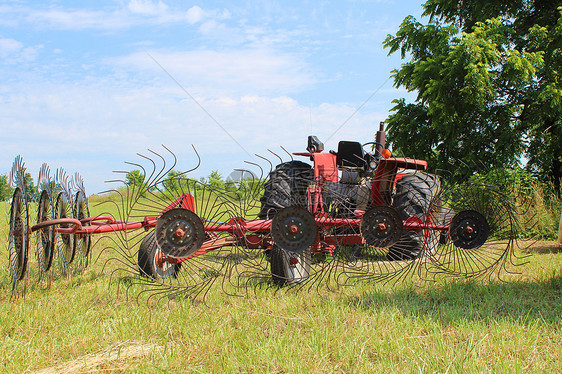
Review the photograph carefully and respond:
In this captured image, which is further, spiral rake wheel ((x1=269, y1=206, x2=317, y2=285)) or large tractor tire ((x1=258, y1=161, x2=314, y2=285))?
large tractor tire ((x1=258, y1=161, x2=314, y2=285))

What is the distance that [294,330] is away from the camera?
3033 millimetres

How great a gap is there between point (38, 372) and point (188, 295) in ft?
4.70

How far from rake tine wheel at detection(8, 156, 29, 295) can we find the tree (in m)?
7.65

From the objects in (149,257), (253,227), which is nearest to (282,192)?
(253,227)

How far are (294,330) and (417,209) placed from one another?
93.5 inches

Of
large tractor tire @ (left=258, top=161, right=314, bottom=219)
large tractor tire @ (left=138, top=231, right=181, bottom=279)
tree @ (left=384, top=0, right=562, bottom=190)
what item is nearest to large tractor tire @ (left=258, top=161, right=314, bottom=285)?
large tractor tire @ (left=258, top=161, right=314, bottom=219)

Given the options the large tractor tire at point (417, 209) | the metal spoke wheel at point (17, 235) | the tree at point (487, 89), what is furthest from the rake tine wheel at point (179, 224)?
the tree at point (487, 89)

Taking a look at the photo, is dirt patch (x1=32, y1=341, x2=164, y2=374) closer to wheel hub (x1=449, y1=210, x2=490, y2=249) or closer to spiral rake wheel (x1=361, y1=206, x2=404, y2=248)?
spiral rake wheel (x1=361, y1=206, x2=404, y2=248)

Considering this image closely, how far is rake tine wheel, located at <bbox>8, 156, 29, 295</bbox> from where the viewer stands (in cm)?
387

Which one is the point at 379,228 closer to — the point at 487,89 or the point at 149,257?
the point at 149,257

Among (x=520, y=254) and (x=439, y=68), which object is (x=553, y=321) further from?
(x=439, y=68)

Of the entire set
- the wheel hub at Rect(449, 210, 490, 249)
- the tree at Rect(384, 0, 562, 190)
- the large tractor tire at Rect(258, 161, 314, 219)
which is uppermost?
the tree at Rect(384, 0, 562, 190)

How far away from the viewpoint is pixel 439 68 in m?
10.7

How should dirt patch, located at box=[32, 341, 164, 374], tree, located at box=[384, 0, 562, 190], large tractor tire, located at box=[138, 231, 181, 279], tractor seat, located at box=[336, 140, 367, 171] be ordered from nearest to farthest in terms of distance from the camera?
1. dirt patch, located at box=[32, 341, 164, 374]
2. large tractor tire, located at box=[138, 231, 181, 279]
3. tractor seat, located at box=[336, 140, 367, 171]
4. tree, located at box=[384, 0, 562, 190]
